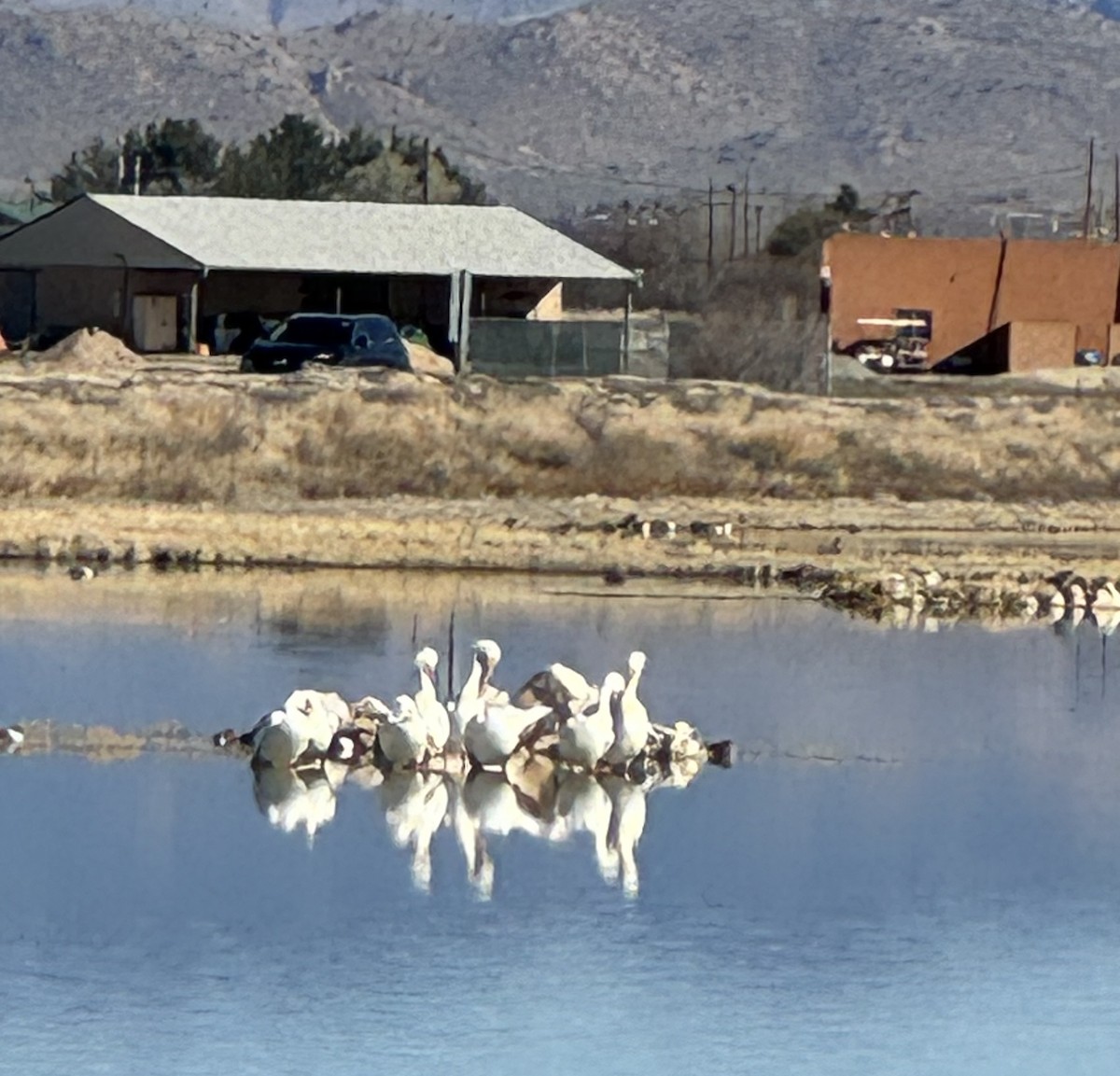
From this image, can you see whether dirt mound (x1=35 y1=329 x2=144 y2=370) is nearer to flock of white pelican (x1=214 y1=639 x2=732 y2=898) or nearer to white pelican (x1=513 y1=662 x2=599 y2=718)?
white pelican (x1=513 y1=662 x2=599 y2=718)

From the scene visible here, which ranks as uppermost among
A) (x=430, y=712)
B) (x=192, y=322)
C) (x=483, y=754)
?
(x=192, y=322)

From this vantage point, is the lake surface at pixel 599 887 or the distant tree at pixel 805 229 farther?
the distant tree at pixel 805 229

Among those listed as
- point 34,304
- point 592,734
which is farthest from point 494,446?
point 34,304

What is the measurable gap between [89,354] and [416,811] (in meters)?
33.4

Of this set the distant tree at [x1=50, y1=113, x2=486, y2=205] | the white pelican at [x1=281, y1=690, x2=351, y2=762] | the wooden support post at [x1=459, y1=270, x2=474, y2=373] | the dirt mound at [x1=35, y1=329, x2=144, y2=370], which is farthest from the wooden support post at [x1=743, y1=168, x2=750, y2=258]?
the white pelican at [x1=281, y1=690, x2=351, y2=762]

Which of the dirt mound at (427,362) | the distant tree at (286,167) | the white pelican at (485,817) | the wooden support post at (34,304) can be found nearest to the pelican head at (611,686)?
the white pelican at (485,817)

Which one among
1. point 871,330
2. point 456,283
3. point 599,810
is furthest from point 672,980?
point 871,330

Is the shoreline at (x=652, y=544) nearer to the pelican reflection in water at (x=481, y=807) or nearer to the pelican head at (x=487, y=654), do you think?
the pelican head at (x=487, y=654)

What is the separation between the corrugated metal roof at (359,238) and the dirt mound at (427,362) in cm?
407

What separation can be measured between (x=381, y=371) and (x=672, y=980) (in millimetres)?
30732

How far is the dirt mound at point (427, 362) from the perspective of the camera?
2009 inches

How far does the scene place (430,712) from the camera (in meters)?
19.1

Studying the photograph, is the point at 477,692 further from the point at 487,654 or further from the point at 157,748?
the point at 157,748

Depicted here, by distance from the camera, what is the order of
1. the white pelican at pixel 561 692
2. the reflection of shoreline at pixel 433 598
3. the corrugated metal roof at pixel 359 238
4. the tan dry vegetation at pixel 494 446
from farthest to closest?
the corrugated metal roof at pixel 359 238
the tan dry vegetation at pixel 494 446
the reflection of shoreline at pixel 433 598
the white pelican at pixel 561 692
